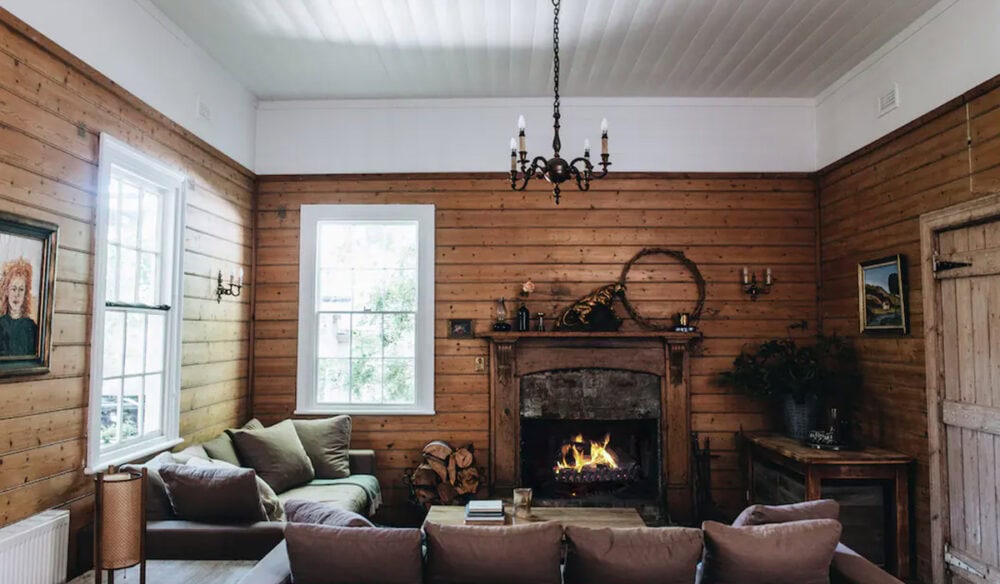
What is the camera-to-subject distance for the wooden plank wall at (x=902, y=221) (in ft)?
11.7

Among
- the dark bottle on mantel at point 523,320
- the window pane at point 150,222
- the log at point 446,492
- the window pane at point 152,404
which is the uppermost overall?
the window pane at point 150,222

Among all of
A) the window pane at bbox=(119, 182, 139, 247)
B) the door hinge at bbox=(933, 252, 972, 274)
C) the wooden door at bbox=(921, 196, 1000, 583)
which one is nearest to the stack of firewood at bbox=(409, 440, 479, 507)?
the window pane at bbox=(119, 182, 139, 247)

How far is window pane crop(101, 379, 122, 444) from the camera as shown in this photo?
3432mm

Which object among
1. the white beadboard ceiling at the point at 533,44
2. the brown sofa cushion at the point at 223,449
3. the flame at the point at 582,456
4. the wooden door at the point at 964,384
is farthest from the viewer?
the flame at the point at 582,456

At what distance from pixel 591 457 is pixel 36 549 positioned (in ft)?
12.0

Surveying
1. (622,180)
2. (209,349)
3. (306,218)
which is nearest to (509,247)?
(622,180)

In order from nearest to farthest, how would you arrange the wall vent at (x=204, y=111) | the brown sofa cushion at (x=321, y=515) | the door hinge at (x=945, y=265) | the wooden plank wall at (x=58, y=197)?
1. the brown sofa cushion at (x=321, y=515)
2. the wooden plank wall at (x=58, y=197)
3. the door hinge at (x=945, y=265)
4. the wall vent at (x=204, y=111)

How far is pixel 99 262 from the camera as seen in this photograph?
325cm

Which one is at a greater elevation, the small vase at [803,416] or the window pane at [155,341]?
the window pane at [155,341]

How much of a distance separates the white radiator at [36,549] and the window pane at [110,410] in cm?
56

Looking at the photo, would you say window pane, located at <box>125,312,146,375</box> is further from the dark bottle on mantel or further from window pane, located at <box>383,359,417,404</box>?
the dark bottle on mantel

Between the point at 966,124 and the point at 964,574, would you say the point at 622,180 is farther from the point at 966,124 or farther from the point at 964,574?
the point at 964,574

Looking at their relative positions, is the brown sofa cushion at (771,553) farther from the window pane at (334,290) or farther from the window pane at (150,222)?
the window pane at (334,290)

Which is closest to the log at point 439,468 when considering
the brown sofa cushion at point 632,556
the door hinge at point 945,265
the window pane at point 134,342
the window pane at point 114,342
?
the window pane at point 134,342
